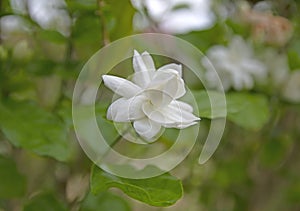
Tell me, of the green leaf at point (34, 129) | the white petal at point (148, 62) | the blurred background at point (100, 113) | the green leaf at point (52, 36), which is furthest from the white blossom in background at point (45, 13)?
the white petal at point (148, 62)

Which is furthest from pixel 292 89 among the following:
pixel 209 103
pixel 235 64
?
pixel 209 103

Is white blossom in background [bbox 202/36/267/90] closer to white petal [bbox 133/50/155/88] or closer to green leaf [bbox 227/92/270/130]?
green leaf [bbox 227/92/270/130]

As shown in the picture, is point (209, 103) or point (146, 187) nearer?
point (146, 187)

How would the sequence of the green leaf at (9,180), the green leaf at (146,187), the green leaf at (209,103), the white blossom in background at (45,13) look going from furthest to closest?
the white blossom in background at (45,13), the green leaf at (9,180), the green leaf at (209,103), the green leaf at (146,187)

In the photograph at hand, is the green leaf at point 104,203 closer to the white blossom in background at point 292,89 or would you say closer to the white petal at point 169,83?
the white petal at point 169,83

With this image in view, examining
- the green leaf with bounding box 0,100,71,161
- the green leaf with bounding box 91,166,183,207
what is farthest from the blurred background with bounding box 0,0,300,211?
the green leaf with bounding box 91,166,183,207

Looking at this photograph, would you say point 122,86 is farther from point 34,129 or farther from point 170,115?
point 34,129
